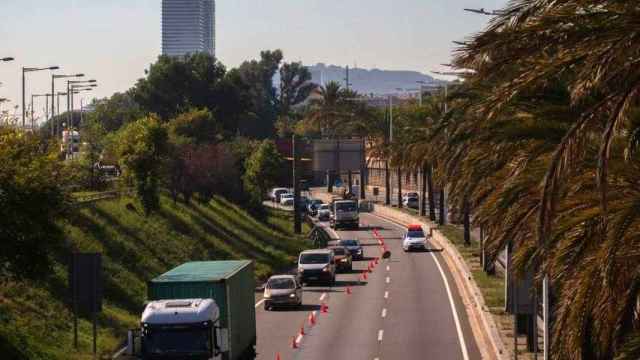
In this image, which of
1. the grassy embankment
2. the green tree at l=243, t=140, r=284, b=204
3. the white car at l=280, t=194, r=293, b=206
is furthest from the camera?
the white car at l=280, t=194, r=293, b=206

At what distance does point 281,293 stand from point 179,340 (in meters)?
25.7

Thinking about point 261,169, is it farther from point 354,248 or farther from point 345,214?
point 354,248

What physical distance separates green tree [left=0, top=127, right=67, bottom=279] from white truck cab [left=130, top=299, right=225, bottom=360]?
4.72 metres

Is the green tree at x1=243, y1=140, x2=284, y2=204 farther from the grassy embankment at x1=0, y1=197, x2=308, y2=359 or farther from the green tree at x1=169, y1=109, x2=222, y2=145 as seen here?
the grassy embankment at x1=0, y1=197, x2=308, y2=359

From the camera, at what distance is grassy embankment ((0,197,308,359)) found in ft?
115

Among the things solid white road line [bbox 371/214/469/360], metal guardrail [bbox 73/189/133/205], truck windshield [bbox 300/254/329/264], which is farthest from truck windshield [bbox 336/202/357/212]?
truck windshield [bbox 300/254/329/264]

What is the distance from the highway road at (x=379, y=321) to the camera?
3866 centimetres

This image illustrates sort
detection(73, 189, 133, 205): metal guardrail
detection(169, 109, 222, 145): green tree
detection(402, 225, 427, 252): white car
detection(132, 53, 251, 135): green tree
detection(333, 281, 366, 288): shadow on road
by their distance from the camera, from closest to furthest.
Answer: detection(73, 189, 133, 205): metal guardrail, detection(333, 281, 366, 288): shadow on road, detection(402, 225, 427, 252): white car, detection(169, 109, 222, 145): green tree, detection(132, 53, 251, 135): green tree

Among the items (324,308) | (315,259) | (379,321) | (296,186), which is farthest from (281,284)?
(296,186)

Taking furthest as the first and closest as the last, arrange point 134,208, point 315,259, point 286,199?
point 286,199, point 134,208, point 315,259

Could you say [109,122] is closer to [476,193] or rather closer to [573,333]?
[476,193]

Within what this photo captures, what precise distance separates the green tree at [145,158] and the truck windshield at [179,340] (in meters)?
39.4

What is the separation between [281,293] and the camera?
169 ft

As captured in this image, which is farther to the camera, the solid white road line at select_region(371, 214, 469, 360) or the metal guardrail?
the metal guardrail
